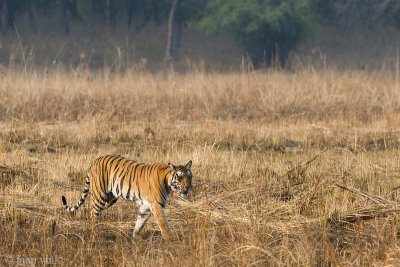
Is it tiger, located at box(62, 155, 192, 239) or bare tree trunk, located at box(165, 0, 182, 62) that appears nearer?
tiger, located at box(62, 155, 192, 239)

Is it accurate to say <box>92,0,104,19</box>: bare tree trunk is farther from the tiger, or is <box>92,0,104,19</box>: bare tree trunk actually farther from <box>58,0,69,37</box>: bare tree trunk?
the tiger

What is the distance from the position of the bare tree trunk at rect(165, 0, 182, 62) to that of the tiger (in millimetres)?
30074

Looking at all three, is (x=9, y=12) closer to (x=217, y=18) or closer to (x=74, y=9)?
(x=74, y=9)

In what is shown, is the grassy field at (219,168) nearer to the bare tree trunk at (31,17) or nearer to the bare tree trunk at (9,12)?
the bare tree trunk at (9,12)

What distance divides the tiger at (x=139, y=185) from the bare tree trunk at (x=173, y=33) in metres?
30.1

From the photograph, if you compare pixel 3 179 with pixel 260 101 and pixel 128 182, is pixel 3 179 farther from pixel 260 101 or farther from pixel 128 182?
pixel 260 101

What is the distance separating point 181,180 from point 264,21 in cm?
3021

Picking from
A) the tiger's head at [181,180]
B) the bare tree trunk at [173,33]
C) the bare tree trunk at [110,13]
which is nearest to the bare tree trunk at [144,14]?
the bare tree trunk at [110,13]

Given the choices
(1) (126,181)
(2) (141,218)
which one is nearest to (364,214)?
(2) (141,218)

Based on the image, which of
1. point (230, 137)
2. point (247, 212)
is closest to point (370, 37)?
point (230, 137)

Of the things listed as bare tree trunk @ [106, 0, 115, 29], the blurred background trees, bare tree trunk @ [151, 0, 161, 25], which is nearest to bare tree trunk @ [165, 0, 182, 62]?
the blurred background trees

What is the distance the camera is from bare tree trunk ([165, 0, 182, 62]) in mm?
35969

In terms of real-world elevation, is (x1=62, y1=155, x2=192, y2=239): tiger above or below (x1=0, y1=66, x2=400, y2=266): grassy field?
above

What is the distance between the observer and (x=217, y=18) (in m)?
34.8
